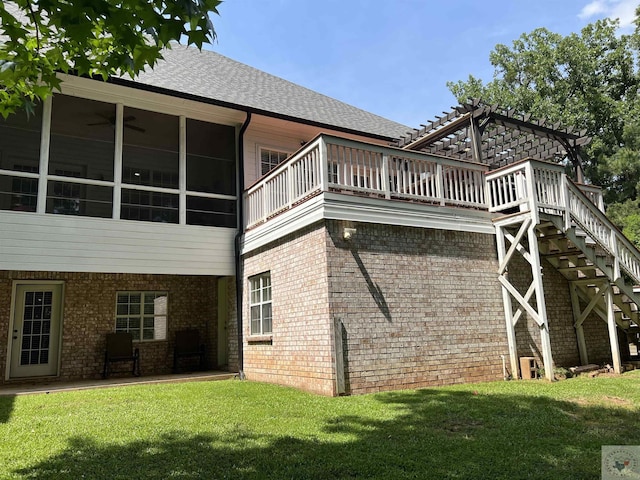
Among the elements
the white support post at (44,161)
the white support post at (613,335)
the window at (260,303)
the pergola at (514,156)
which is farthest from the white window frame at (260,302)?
the white support post at (613,335)

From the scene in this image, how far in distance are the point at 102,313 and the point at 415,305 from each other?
6968 millimetres

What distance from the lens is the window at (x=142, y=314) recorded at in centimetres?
1114

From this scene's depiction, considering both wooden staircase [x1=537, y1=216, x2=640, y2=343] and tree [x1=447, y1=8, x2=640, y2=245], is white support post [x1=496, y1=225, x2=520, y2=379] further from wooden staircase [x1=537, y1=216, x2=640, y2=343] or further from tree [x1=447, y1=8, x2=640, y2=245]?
tree [x1=447, y1=8, x2=640, y2=245]

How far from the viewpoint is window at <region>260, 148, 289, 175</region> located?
11.2 metres

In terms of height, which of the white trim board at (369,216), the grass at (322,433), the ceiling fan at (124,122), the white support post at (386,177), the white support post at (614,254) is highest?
the ceiling fan at (124,122)

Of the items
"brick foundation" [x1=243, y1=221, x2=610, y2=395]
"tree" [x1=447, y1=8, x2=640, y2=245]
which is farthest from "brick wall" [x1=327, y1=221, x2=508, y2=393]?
"tree" [x1=447, y1=8, x2=640, y2=245]

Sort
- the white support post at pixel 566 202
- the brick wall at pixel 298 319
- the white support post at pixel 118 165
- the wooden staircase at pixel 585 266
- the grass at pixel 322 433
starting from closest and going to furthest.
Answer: the grass at pixel 322 433 → the brick wall at pixel 298 319 → the white support post at pixel 566 202 → the wooden staircase at pixel 585 266 → the white support post at pixel 118 165

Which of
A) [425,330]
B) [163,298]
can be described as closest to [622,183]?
[425,330]

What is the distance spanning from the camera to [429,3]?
31.8ft

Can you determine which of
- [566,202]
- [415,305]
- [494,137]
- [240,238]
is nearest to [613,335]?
[566,202]

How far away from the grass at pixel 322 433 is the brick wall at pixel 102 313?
9.41ft

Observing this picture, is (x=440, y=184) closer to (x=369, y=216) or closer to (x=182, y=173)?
(x=369, y=216)

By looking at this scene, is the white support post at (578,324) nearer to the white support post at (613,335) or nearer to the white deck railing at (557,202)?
the white support post at (613,335)

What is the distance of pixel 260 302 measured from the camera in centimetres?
952
